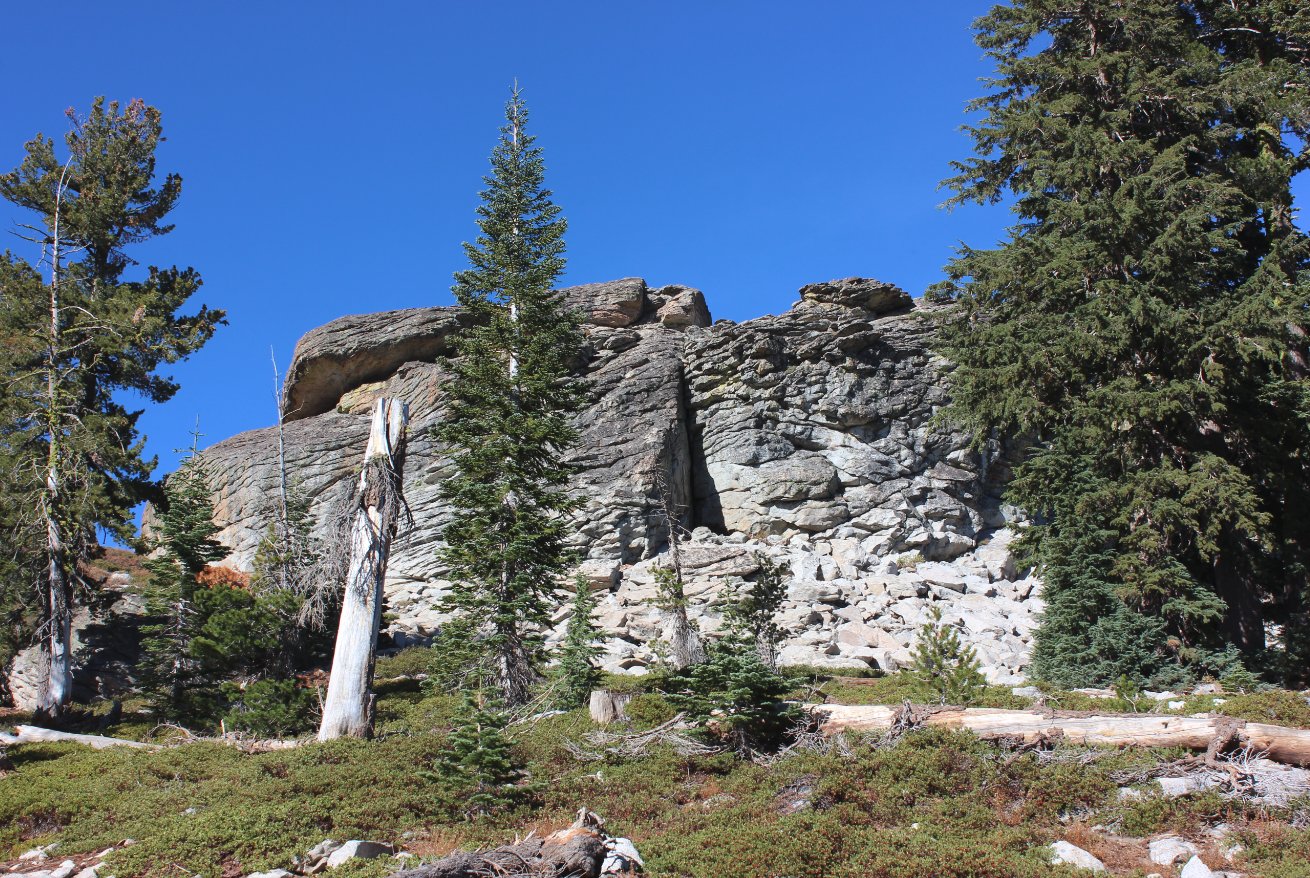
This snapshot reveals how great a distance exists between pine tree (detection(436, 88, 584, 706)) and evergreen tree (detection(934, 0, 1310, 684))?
9.77m

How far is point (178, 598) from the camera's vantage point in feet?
68.1

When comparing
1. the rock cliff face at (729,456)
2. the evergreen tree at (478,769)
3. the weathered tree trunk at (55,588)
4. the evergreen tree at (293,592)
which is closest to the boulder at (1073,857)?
the evergreen tree at (478,769)

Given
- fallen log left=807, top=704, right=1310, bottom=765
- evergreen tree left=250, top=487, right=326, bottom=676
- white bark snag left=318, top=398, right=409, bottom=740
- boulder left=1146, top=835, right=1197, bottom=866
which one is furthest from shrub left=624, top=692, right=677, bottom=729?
boulder left=1146, top=835, right=1197, bottom=866

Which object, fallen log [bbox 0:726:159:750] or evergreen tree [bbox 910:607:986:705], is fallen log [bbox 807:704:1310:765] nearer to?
evergreen tree [bbox 910:607:986:705]

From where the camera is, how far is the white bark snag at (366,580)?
13.6 m

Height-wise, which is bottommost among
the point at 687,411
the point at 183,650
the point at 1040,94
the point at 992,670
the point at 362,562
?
the point at 992,670

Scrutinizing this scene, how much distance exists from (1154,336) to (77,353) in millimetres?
26273

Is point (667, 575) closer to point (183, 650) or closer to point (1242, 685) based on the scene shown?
point (1242, 685)

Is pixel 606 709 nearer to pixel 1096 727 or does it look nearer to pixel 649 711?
pixel 649 711

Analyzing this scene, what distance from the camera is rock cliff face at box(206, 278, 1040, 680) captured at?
3366 centimetres

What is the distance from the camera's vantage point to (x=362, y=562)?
14445 millimetres

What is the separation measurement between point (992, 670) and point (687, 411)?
21.0 metres

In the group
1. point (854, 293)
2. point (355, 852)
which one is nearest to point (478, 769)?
point (355, 852)

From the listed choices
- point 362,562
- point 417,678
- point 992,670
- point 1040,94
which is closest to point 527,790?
point 362,562
